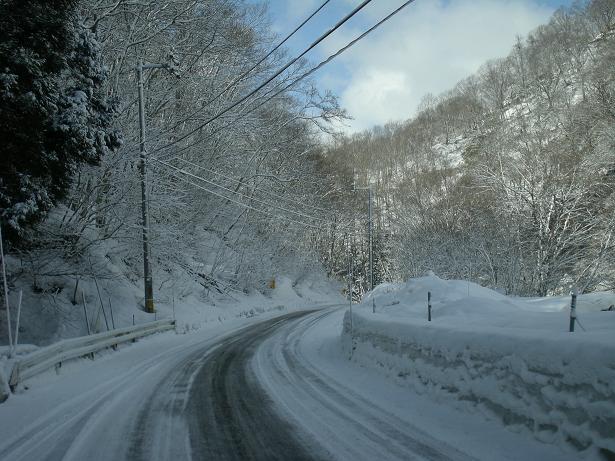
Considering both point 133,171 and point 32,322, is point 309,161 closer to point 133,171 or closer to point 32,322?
point 133,171

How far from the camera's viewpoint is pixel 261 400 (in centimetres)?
655

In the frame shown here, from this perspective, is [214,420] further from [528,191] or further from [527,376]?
[528,191]

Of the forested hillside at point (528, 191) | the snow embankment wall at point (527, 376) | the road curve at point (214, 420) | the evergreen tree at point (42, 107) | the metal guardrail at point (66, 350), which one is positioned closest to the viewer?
the snow embankment wall at point (527, 376)

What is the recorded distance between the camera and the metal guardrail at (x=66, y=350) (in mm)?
7402

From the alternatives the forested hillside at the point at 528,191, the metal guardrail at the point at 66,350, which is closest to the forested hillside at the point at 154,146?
the metal guardrail at the point at 66,350

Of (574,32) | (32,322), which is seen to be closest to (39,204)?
(32,322)

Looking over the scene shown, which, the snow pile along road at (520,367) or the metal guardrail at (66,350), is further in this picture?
the metal guardrail at (66,350)

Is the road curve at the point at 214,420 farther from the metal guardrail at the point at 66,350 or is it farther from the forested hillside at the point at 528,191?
the forested hillside at the point at 528,191

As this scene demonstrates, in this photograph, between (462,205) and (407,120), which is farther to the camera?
(407,120)

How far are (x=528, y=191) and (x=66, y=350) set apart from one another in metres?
20.9

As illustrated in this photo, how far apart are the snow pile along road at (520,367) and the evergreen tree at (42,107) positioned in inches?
320

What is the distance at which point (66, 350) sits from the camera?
9.43 metres

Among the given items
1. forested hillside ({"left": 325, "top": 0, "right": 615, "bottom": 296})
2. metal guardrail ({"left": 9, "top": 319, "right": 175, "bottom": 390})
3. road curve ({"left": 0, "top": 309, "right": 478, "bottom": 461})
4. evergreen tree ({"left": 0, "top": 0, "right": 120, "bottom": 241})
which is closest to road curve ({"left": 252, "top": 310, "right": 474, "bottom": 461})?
road curve ({"left": 0, "top": 309, "right": 478, "bottom": 461})

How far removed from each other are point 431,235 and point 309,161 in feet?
45.6
